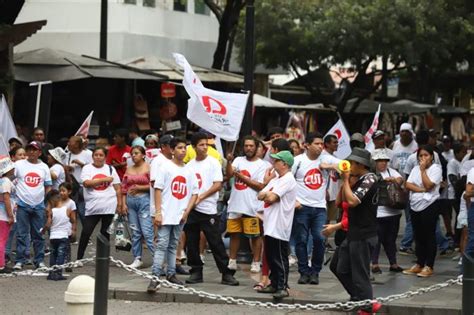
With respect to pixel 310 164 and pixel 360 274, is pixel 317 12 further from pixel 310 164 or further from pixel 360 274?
pixel 360 274

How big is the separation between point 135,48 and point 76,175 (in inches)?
694

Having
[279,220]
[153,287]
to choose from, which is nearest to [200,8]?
[153,287]

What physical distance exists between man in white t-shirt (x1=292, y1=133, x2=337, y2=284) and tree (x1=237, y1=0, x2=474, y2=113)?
68.6 ft

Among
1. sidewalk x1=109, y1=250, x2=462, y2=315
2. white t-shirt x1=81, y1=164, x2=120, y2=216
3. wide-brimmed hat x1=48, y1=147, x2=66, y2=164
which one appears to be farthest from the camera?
wide-brimmed hat x1=48, y1=147, x2=66, y2=164

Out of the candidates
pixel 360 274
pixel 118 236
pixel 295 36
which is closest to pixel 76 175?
pixel 118 236

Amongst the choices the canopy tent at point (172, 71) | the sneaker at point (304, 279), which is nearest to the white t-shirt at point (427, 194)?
the sneaker at point (304, 279)

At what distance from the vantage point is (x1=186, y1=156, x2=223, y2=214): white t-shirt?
12.9 m

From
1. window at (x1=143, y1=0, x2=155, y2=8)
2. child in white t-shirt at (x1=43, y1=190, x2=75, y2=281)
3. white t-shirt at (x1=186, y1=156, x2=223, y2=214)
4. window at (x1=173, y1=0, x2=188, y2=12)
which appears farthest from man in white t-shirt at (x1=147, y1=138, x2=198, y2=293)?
window at (x1=173, y1=0, x2=188, y2=12)

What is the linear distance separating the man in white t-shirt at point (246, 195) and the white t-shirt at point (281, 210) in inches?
57.2

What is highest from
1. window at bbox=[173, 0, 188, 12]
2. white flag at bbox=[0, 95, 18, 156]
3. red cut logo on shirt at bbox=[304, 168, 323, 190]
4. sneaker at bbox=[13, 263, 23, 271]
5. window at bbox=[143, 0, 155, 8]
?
window at bbox=[173, 0, 188, 12]

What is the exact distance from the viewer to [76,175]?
53.8ft

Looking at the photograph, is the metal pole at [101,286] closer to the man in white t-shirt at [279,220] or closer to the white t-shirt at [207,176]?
the man in white t-shirt at [279,220]

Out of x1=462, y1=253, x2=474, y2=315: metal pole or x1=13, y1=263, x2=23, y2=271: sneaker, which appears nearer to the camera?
x1=462, y1=253, x2=474, y2=315: metal pole

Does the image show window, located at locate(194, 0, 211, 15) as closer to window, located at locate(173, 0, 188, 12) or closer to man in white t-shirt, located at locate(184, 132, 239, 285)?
window, located at locate(173, 0, 188, 12)
